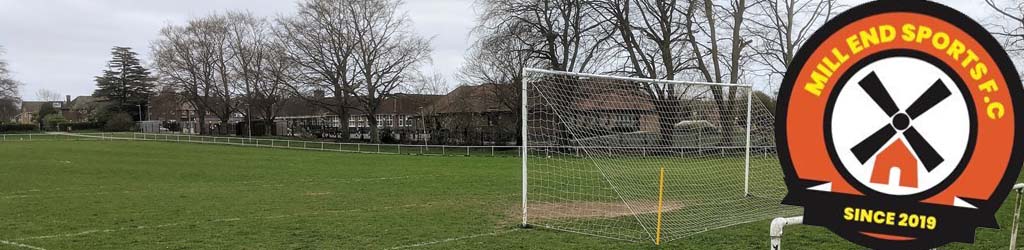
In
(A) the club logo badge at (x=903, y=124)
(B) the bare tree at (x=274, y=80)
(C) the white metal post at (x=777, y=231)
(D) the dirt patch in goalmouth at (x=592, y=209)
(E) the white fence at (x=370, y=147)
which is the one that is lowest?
(E) the white fence at (x=370, y=147)

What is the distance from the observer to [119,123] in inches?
2896

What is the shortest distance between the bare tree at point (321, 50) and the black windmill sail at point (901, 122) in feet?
137

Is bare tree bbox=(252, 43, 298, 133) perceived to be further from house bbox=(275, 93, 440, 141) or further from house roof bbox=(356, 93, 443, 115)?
house roof bbox=(356, 93, 443, 115)

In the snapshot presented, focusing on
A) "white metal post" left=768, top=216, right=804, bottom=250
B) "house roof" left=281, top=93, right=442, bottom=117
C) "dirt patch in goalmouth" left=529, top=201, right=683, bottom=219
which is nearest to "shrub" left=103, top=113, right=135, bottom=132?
"house roof" left=281, top=93, right=442, bottom=117

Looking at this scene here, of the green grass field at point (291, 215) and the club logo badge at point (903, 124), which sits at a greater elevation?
the club logo badge at point (903, 124)

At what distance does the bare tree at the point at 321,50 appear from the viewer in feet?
135

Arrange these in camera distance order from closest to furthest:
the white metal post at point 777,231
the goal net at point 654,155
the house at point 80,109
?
the white metal post at point 777,231
the goal net at point 654,155
the house at point 80,109

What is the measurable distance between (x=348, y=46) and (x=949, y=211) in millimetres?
42645

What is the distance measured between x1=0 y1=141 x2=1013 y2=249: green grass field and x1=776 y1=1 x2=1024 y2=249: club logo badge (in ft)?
18.4

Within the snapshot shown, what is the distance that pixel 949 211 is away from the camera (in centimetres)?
181

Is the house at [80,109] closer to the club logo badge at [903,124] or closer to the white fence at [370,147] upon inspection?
the white fence at [370,147]

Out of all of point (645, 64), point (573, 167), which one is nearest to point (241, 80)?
point (645, 64)

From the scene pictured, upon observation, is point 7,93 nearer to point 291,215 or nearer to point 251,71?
point 251,71

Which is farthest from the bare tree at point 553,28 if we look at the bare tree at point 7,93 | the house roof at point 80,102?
the house roof at point 80,102
